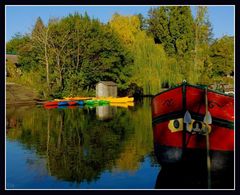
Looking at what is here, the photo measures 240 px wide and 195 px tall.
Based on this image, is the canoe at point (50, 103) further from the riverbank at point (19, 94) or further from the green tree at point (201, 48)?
the green tree at point (201, 48)

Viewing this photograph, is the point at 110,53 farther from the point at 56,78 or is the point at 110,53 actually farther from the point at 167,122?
the point at 167,122

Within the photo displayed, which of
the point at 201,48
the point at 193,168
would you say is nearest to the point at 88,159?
the point at 193,168

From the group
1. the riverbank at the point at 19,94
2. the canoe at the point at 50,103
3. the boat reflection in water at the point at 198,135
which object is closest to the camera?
the boat reflection in water at the point at 198,135

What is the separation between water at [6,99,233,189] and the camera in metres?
11.9

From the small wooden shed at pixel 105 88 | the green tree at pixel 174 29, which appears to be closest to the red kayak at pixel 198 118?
the small wooden shed at pixel 105 88

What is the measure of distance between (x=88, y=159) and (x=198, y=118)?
170 inches

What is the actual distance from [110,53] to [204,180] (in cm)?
3419

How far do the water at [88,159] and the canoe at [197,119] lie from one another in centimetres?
80

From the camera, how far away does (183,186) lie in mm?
11594

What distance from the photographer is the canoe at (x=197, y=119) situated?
1248 centimetres

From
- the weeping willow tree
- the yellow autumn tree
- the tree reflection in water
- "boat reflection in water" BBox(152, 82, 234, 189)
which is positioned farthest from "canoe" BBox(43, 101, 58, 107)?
"boat reflection in water" BBox(152, 82, 234, 189)

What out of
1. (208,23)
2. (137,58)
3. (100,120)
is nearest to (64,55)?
(137,58)

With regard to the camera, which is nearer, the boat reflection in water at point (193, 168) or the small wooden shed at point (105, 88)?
the boat reflection in water at point (193, 168)

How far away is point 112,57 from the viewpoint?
1784 inches
